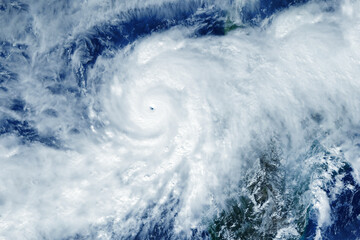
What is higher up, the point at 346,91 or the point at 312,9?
the point at 312,9

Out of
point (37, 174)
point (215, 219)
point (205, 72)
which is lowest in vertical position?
point (215, 219)

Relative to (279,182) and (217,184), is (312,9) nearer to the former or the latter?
(279,182)

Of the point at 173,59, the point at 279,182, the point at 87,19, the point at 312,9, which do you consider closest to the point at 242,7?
the point at 312,9

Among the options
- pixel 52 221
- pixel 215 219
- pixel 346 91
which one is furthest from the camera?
pixel 346 91

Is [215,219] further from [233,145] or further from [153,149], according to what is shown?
[153,149]

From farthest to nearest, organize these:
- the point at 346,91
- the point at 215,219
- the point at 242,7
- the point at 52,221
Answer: the point at 242,7 → the point at 346,91 → the point at 215,219 → the point at 52,221

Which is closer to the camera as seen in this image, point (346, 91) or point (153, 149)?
point (153, 149)
